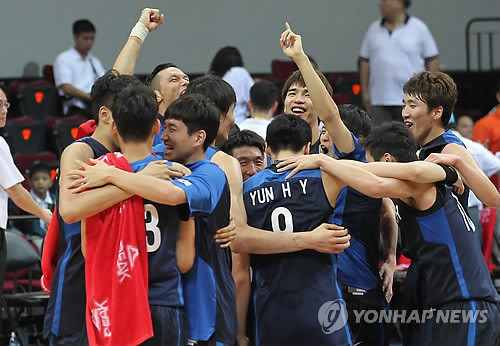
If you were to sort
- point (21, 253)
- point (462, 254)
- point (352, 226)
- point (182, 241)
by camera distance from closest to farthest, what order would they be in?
point (182, 241) → point (462, 254) → point (352, 226) → point (21, 253)

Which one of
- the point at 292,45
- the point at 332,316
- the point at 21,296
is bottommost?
the point at 21,296

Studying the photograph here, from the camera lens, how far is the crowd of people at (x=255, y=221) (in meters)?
3.81

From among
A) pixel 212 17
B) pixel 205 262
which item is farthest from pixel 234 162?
pixel 212 17

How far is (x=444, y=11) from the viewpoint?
14734 millimetres

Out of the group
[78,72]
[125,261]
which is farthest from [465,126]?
[125,261]

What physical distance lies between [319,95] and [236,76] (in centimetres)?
573

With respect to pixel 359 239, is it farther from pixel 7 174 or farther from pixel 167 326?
pixel 7 174

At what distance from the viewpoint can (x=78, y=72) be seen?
11625 mm

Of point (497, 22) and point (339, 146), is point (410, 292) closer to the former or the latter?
point (339, 146)

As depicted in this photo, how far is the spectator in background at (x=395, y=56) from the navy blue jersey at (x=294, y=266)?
20.6 feet

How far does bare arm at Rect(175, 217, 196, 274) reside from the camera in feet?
13.0

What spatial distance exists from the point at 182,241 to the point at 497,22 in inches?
471

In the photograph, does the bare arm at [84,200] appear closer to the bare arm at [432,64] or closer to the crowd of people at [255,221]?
the crowd of people at [255,221]

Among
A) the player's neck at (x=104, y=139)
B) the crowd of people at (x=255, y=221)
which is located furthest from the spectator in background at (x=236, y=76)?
the player's neck at (x=104, y=139)
